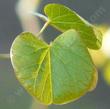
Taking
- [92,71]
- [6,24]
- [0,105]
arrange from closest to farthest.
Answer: [92,71] → [0,105] → [6,24]

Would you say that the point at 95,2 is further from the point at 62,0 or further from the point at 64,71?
the point at 64,71

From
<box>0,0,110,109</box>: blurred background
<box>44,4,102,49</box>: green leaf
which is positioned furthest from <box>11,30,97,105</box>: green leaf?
<box>0,0,110,109</box>: blurred background

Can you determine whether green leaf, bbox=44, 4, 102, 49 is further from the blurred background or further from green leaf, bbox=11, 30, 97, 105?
the blurred background

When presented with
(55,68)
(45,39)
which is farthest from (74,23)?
(45,39)

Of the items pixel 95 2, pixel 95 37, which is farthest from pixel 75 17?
pixel 95 2

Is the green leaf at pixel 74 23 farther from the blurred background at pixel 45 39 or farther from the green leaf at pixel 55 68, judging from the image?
the blurred background at pixel 45 39

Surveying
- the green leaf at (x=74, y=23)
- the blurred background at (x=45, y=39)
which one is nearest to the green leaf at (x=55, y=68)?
the green leaf at (x=74, y=23)

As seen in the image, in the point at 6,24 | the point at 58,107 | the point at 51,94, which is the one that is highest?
the point at 51,94
